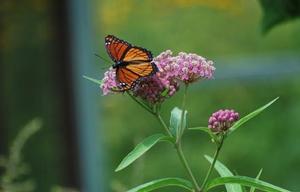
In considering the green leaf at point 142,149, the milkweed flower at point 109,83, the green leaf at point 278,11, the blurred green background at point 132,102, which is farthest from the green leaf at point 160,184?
the blurred green background at point 132,102

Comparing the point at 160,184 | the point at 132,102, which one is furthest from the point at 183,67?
the point at 132,102

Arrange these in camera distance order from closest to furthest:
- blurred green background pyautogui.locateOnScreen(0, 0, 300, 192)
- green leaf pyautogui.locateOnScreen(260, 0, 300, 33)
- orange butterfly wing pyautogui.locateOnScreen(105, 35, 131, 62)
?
1. orange butterfly wing pyautogui.locateOnScreen(105, 35, 131, 62)
2. green leaf pyautogui.locateOnScreen(260, 0, 300, 33)
3. blurred green background pyautogui.locateOnScreen(0, 0, 300, 192)

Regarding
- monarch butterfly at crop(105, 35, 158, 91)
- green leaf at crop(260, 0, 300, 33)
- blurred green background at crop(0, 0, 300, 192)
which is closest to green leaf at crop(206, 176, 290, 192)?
monarch butterfly at crop(105, 35, 158, 91)

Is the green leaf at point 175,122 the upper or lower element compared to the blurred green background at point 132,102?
upper

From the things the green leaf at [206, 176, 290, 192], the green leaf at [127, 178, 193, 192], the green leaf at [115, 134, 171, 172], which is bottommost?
the green leaf at [127, 178, 193, 192]

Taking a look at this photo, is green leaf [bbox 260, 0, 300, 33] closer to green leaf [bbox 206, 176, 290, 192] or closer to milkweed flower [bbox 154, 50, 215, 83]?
milkweed flower [bbox 154, 50, 215, 83]

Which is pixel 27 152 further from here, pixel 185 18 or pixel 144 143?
pixel 144 143

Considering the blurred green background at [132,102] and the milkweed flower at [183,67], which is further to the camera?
the blurred green background at [132,102]

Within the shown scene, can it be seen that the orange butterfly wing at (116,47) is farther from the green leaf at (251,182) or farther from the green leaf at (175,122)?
the green leaf at (251,182)
